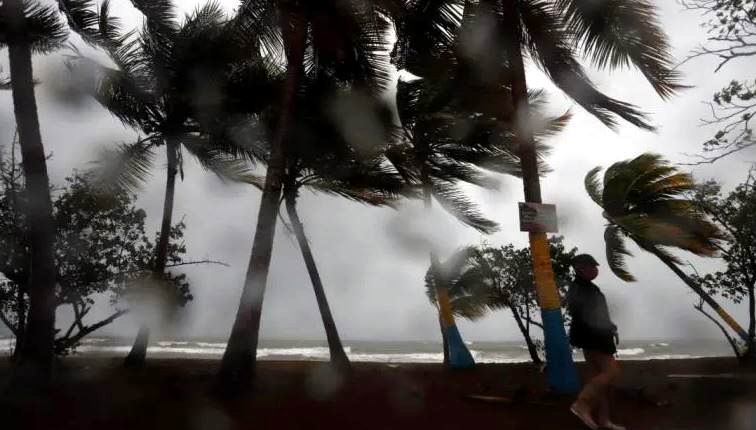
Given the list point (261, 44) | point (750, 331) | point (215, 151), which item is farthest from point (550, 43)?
point (750, 331)

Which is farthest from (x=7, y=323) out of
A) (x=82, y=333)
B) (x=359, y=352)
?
(x=359, y=352)

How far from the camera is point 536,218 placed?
616 centimetres

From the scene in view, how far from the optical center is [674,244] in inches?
411

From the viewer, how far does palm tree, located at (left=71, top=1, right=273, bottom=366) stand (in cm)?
830

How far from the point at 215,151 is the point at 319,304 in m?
3.34

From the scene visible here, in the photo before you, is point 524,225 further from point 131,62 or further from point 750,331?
point 750,331

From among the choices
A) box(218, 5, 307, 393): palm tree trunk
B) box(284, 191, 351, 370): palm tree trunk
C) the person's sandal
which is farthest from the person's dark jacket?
box(284, 191, 351, 370): palm tree trunk

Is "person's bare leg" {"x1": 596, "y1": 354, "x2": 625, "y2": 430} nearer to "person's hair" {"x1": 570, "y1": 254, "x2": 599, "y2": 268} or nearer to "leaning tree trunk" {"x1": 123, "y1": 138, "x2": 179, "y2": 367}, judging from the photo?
"person's hair" {"x1": 570, "y1": 254, "x2": 599, "y2": 268}

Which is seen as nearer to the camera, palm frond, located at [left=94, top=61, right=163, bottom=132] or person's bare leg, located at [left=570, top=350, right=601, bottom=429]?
person's bare leg, located at [left=570, top=350, right=601, bottom=429]

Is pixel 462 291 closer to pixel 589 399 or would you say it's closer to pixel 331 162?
pixel 331 162

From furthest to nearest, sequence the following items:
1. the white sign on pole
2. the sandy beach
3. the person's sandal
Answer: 1. the white sign on pole
2. the sandy beach
3. the person's sandal

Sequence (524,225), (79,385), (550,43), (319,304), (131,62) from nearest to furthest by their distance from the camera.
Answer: (524,225) < (79,385) < (550,43) < (131,62) < (319,304)

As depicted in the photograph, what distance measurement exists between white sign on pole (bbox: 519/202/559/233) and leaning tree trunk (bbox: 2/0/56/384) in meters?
5.26

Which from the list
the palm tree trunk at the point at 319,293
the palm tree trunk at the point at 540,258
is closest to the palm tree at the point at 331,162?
the palm tree trunk at the point at 319,293
